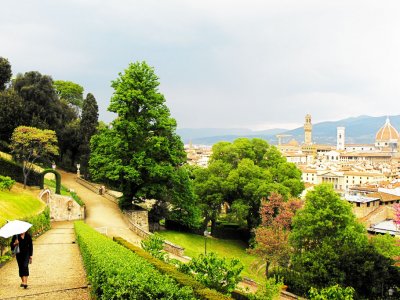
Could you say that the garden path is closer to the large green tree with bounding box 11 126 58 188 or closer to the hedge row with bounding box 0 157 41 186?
the hedge row with bounding box 0 157 41 186

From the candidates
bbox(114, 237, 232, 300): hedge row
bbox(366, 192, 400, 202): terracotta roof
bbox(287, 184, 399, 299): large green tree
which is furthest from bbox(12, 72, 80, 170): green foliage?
bbox(366, 192, 400, 202): terracotta roof

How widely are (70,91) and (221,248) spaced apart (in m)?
45.9

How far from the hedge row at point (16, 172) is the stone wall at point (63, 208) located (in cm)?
527

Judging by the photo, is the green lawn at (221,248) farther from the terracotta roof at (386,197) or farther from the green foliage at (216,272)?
the terracotta roof at (386,197)

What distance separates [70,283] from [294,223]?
60.3 feet

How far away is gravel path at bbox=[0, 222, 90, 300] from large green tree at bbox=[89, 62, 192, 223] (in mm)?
9239

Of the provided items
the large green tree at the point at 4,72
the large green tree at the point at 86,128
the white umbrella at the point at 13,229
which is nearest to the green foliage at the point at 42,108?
the large green tree at the point at 86,128

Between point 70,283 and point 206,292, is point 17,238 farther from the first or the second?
point 206,292

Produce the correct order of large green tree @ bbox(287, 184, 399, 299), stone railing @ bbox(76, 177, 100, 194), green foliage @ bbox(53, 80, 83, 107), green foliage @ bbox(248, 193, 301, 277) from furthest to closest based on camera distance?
1. green foliage @ bbox(53, 80, 83, 107)
2. stone railing @ bbox(76, 177, 100, 194)
3. green foliage @ bbox(248, 193, 301, 277)
4. large green tree @ bbox(287, 184, 399, 299)

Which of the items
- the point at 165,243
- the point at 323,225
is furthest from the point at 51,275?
the point at 323,225

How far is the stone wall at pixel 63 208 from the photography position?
94.3 ft

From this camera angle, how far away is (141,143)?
28844 millimetres

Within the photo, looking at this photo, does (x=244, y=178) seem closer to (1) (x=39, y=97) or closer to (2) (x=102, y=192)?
(2) (x=102, y=192)

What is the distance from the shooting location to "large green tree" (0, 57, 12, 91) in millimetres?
46250
